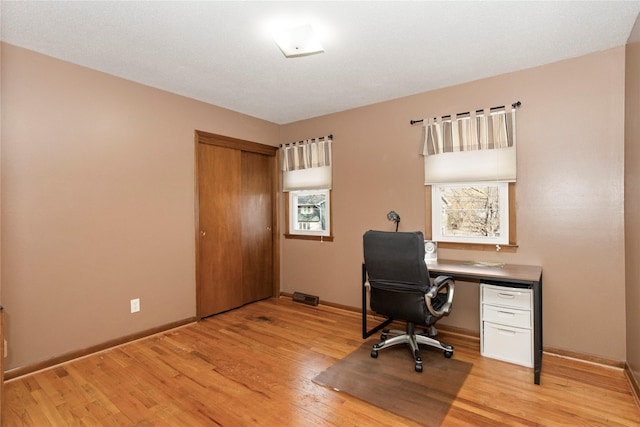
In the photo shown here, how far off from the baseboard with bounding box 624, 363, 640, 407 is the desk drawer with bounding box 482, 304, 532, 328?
67 centimetres

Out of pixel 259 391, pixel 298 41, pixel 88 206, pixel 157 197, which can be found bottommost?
pixel 259 391

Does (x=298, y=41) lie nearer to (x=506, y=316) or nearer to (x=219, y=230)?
(x=219, y=230)

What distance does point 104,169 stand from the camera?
2.99 metres

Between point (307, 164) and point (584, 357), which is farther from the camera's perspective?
point (307, 164)

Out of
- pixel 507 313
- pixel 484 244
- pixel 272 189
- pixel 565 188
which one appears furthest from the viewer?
pixel 272 189

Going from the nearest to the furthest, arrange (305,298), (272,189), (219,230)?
(219,230) < (305,298) < (272,189)

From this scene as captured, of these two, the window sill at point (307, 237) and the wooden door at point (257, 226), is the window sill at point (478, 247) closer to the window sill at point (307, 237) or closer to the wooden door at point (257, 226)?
the window sill at point (307, 237)

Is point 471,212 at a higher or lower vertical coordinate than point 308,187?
lower

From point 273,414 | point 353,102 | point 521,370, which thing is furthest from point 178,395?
point 353,102

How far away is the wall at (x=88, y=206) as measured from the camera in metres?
2.53

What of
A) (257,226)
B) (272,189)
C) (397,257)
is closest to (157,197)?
(257,226)

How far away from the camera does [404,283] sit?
253cm

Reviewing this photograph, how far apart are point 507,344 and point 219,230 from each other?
127 inches

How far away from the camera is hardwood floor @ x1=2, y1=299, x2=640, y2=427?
200cm
